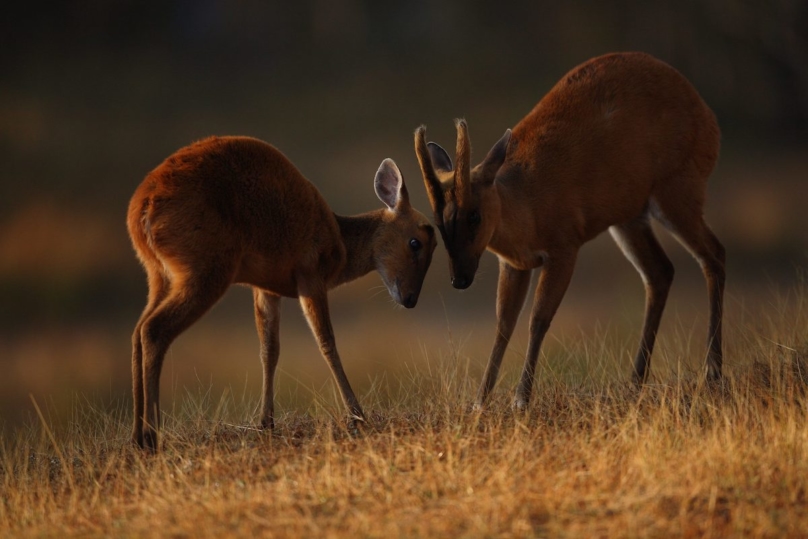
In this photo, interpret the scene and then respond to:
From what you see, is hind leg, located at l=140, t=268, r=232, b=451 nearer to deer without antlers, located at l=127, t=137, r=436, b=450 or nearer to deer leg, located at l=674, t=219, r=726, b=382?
deer without antlers, located at l=127, t=137, r=436, b=450

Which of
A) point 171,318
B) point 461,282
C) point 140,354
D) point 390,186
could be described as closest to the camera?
point 171,318

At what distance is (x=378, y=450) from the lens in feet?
21.1

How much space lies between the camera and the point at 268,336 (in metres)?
7.99

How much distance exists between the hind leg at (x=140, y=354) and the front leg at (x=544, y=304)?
2.66m

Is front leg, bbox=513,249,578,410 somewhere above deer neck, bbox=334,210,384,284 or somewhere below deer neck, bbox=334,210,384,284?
below

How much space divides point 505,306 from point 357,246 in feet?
4.06

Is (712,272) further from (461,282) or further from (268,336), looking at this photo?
(268,336)

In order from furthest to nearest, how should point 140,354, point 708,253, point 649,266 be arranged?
point 649,266 → point 708,253 → point 140,354

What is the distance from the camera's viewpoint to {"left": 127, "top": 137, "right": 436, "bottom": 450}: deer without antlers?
6.86 meters

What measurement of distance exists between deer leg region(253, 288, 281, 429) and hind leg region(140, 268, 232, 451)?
1103mm

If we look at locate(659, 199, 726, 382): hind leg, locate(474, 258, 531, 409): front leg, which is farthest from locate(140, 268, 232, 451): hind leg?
locate(659, 199, 726, 382): hind leg

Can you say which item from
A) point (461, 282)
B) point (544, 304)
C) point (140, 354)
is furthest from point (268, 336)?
point (544, 304)

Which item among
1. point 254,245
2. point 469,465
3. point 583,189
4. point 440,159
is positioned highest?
point 440,159

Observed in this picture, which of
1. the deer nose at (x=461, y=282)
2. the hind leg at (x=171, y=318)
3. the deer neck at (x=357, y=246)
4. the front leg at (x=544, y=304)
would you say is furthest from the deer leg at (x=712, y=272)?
the hind leg at (x=171, y=318)
